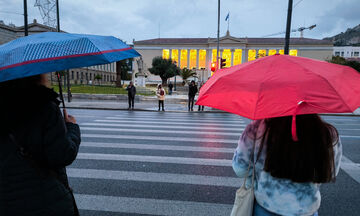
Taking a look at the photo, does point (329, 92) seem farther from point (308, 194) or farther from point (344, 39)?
point (344, 39)

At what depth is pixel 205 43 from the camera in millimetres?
69312

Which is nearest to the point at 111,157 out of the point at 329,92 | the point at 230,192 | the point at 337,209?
the point at 230,192

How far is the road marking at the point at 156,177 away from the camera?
3.94m

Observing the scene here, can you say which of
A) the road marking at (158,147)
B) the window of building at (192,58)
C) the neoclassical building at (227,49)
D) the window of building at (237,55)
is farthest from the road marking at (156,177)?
the window of building at (192,58)

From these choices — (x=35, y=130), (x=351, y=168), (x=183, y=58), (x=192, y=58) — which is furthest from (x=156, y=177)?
(x=183, y=58)

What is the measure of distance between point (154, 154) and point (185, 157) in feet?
2.44

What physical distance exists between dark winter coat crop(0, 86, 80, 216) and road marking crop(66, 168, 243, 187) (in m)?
2.63

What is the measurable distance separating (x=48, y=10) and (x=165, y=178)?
68.4 feet

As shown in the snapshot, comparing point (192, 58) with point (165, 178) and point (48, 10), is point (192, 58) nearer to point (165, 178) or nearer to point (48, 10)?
point (48, 10)

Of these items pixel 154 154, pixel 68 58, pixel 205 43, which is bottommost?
pixel 154 154

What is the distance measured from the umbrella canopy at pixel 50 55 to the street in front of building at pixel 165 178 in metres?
2.26

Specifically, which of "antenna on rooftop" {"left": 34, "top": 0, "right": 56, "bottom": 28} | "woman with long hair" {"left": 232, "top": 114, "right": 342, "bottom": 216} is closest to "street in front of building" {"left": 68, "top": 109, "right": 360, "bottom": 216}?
"woman with long hair" {"left": 232, "top": 114, "right": 342, "bottom": 216}

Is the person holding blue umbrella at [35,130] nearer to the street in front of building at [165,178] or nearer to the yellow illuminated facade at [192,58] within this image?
the street in front of building at [165,178]

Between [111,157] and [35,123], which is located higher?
Answer: [35,123]
